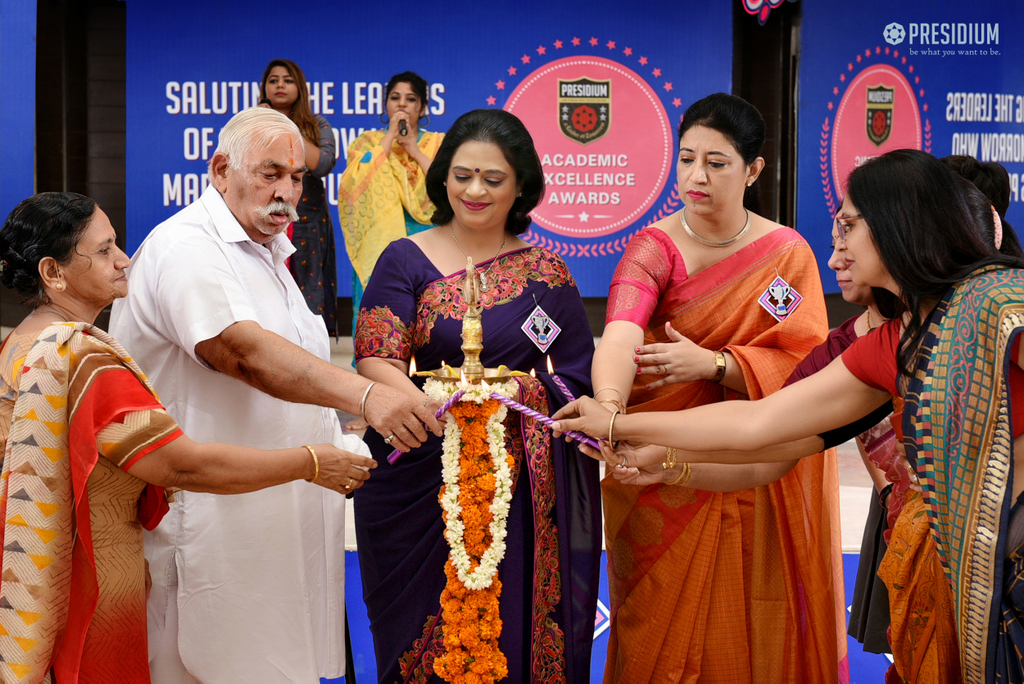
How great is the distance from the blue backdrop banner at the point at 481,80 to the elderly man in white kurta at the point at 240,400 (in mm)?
5595

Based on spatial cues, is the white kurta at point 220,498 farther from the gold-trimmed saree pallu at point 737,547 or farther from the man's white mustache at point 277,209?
the gold-trimmed saree pallu at point 737,547

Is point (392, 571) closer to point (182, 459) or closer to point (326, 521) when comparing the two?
point (326, 521)

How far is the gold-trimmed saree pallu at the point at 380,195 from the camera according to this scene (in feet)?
19.9

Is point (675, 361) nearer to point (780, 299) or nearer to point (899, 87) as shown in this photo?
point (780, 299)

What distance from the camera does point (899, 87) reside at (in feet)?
27.9

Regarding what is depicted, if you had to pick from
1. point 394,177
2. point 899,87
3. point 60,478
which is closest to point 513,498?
point 60,478

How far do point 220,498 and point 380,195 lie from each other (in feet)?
13.2

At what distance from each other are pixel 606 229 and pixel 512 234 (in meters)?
5.58

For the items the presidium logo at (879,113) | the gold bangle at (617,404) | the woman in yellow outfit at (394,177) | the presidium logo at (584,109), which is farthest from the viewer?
the presidium logo at (879,113)

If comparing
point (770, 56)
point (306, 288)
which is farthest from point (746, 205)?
point (770, 56)

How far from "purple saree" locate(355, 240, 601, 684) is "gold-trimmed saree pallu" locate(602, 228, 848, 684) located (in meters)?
0.28

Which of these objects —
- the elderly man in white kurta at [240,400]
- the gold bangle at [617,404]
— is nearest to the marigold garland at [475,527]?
the elderly man in white kurta at [240,400]

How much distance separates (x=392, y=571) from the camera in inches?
97.3

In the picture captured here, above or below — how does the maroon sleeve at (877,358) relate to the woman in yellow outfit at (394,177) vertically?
below
